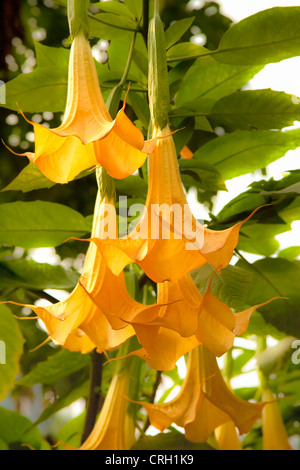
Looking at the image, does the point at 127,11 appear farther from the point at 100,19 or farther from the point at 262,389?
the point at 262,389

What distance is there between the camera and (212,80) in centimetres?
61

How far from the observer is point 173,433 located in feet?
1.96

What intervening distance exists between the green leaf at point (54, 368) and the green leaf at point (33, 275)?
0.33 feet

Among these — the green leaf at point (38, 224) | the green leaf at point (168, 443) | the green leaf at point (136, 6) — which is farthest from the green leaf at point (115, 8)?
the green leaf at point (168, 443)

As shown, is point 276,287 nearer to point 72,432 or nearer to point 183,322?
point 183,322

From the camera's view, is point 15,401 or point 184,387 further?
point 15,401

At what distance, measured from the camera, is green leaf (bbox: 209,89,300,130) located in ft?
1.73

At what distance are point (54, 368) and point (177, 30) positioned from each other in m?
0.42

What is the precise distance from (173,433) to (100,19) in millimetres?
450

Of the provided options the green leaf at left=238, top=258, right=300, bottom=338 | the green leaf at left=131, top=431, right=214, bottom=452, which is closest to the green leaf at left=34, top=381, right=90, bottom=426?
the green leaf at left=131, top=431, right=214, bottom=452

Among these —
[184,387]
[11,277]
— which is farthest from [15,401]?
[184,387]

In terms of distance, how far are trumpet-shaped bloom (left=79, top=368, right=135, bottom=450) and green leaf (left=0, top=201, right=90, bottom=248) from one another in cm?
17

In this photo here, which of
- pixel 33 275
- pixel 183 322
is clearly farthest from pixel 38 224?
pixel 183 322

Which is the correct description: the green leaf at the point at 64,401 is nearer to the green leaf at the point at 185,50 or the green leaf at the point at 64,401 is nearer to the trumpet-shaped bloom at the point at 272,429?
the trumpet-shaped bloom at the point at 272,429
